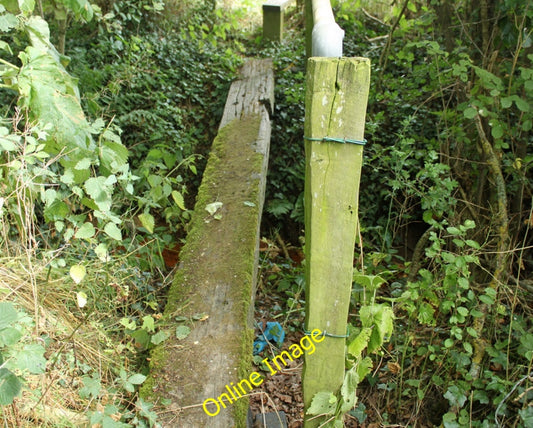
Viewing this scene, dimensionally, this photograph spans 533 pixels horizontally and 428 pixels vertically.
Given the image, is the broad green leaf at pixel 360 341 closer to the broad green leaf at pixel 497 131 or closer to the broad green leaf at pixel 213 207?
the broad green leaf at pixel 213 207

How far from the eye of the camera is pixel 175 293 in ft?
10.1

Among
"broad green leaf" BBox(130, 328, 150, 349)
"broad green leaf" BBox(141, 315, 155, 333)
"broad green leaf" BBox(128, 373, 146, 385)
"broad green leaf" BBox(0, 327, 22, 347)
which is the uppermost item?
"broad green leaf" BBox(0, 327, 22, 347)

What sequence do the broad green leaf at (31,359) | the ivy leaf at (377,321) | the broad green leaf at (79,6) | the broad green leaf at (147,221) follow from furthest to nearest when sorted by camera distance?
the broad green leaf at (147,221), the broad green leaf at (79,6), the ivy leaf at (377,321), the broad green leaf at (31,359)

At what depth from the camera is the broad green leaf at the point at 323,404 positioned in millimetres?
2189

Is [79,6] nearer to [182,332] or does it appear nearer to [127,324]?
[127,324]

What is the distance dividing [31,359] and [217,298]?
1.30 m

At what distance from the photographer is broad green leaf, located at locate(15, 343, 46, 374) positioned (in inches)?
72.6

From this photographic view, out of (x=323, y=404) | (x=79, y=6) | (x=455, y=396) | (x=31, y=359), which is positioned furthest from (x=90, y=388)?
(x=79, y=6)

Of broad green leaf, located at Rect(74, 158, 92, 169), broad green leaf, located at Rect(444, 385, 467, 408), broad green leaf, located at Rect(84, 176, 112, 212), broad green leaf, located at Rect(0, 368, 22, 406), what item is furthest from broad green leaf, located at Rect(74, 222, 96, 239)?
broad green leaf, located at Rect(444, 385, 467, 408)

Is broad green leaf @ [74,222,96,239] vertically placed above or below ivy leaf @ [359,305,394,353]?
above

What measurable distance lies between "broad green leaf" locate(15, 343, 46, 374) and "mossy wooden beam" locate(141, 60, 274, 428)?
2.51 feet

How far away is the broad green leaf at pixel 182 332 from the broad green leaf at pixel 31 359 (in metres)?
0.94

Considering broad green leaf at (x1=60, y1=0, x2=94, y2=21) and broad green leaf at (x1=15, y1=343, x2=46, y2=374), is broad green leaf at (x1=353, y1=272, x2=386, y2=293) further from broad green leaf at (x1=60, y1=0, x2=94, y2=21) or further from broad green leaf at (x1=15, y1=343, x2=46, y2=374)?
broad green leaf at (x1=60, y1=0, x2=94, y2=21)

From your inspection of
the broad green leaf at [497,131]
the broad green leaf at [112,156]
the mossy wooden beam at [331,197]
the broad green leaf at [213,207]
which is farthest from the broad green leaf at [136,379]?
the broad green leaf at [497,131]
